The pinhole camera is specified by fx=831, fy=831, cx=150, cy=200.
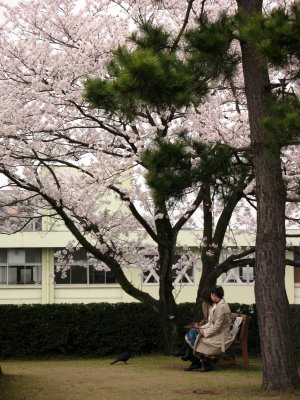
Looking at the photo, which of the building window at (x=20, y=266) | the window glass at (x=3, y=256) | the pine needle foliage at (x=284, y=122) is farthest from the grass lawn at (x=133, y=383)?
the window glass at (x=3, y=256)

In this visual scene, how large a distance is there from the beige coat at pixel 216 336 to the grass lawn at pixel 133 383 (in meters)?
0.34

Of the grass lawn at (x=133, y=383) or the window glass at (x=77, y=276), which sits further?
the window glass at (x=77, y=276)

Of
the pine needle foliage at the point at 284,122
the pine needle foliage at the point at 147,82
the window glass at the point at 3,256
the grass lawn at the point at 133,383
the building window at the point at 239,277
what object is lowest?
the grass lawn at the point at 133,383

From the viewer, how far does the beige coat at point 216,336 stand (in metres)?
11.1

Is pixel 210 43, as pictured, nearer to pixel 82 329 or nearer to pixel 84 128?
pixel 84 128

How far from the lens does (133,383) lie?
10062 mm

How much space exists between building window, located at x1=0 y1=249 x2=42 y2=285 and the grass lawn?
2909 centimetres

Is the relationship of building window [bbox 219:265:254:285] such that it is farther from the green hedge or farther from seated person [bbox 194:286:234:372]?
seated person [bbox 194:286:234:372]

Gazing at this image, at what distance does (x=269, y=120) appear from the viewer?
790 cm

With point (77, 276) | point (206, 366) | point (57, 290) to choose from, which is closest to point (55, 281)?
point (57, 290)

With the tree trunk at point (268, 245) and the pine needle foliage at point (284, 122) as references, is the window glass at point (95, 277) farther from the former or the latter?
the pine needle foliage at point (284, 122)

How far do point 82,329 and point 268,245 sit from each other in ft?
26.4

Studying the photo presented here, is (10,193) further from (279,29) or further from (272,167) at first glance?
(279,29)

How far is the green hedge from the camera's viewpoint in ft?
52.3
